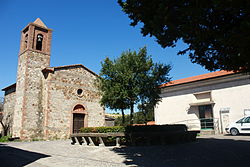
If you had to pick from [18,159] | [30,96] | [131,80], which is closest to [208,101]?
[131,80]

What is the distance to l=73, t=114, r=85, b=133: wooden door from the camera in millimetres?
19719

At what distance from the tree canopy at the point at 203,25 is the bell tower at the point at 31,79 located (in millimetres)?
15612

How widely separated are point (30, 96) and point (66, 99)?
130 inches

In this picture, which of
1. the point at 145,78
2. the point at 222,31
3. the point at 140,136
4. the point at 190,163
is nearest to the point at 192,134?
the point at 140,136

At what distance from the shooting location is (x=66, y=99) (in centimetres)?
1944

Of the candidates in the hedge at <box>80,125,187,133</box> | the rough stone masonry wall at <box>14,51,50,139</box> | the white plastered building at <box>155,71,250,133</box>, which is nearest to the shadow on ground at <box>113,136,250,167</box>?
the hedge at <box>80,125,187,133</box>

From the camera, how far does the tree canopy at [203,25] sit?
4.11 meters

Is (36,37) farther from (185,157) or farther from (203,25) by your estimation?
(203,25)

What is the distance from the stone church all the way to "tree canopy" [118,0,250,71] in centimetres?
1477

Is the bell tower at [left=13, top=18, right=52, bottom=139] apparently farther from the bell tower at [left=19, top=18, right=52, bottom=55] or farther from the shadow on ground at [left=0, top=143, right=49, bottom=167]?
the shadow on ground at [left=0, top=143, right=49, bottom=167]

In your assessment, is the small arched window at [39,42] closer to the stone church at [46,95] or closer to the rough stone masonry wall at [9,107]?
the stone church at [46,95]

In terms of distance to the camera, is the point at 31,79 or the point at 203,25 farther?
the point at 31,79

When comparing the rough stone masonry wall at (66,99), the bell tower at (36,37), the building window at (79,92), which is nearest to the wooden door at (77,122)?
the rough stone masonry wall at (66,99)

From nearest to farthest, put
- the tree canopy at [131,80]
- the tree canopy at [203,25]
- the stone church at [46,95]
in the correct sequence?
the tree canopy at [203,25] → the tree canopy at [131,80] → the stone church at [46,95]
